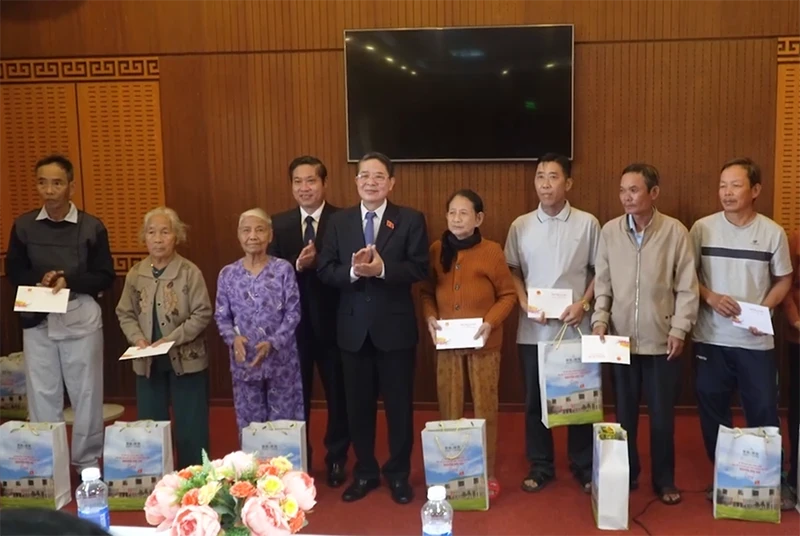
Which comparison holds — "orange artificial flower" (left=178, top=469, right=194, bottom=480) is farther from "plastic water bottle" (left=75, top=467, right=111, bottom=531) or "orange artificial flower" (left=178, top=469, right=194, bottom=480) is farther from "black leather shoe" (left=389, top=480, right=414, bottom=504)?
"black leather shoe" (left=389, top=480, right=414, bottom=504)

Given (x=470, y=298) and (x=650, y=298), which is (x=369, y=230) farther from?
(x=650, y=298)

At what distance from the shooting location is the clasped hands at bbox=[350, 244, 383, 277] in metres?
3.17

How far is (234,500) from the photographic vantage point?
68.3 inches

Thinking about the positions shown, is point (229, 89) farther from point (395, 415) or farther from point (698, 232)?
point (698, 232)

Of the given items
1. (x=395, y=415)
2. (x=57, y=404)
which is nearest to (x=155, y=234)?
(x=57, y=404)

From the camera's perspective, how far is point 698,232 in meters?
3.44

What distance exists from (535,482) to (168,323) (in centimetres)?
183

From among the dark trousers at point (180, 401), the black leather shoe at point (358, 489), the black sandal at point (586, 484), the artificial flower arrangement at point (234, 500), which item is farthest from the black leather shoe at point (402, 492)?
the artificial flower arrangement at point (234, 500)

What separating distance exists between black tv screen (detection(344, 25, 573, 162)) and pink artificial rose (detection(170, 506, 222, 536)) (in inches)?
124

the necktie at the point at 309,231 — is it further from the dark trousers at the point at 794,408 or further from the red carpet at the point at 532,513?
the dark trousers at the point at 794,408

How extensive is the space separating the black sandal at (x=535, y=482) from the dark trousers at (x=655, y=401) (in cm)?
41

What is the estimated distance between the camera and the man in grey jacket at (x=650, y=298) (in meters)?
3.33

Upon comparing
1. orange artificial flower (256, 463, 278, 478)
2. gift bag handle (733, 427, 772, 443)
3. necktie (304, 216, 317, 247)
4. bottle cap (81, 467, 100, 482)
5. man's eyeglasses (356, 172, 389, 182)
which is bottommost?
gift bag handle (733, 427, 772, 443)

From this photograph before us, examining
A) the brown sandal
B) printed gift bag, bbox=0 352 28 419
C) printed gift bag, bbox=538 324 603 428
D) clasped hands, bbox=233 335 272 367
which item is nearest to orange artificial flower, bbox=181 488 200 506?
clasped hands, bbox=233 335 272 367
